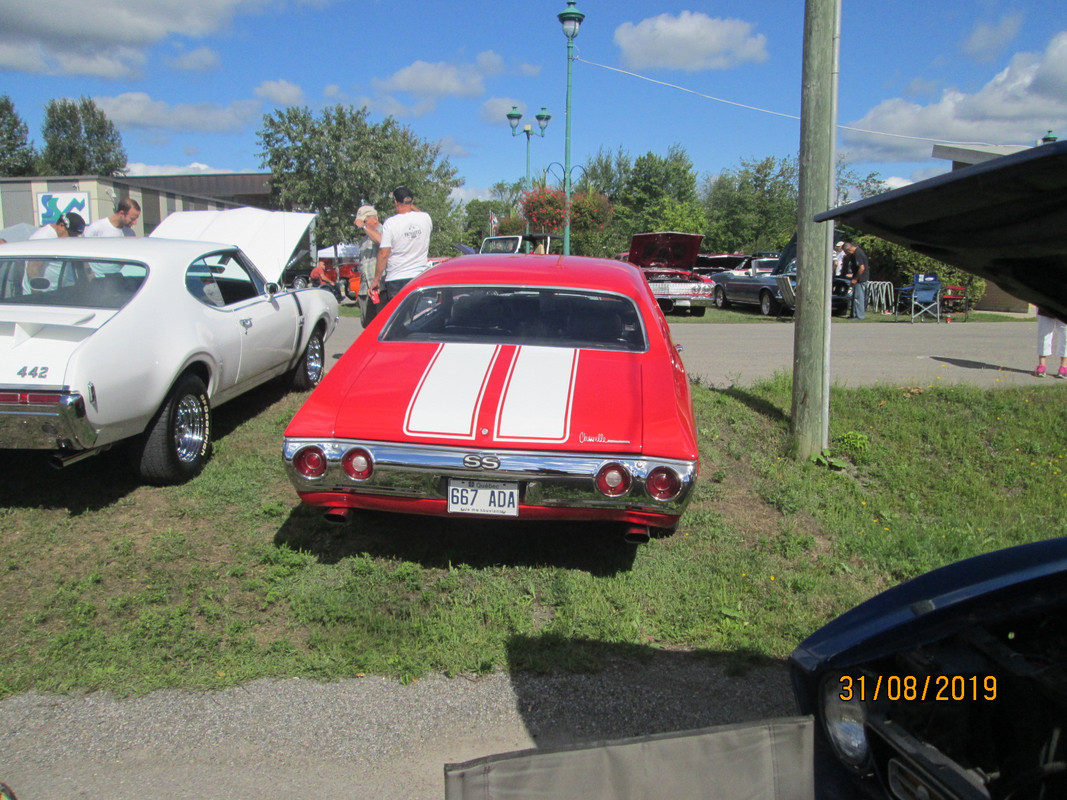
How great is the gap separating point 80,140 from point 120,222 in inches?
2581

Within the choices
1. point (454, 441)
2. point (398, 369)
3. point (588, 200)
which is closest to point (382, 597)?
point (454, 441)

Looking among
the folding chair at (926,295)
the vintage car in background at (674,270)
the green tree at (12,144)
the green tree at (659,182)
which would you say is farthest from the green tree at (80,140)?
the folding chair at (926,295)

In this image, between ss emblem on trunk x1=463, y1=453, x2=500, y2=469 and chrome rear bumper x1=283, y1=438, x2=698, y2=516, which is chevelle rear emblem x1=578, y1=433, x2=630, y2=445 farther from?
ss emblem on trunk x1=463, y1=453, x2=500, y2=469

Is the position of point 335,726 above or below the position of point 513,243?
below

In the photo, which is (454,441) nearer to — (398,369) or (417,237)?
(398,369)

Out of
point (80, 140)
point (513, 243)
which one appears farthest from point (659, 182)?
point (80, 140)

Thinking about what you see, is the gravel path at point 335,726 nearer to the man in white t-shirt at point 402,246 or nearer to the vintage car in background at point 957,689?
the vintage car in background at point 957,689

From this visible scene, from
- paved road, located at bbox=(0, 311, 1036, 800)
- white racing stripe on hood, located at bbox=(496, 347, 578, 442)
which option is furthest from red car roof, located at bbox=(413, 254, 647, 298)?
paved road, located at bbox=(0, 311, 1036, 800)

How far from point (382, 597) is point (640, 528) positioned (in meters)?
1.30

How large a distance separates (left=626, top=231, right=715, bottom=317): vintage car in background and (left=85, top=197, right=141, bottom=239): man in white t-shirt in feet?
37.1

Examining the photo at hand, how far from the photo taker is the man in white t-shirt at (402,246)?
772 centimetres

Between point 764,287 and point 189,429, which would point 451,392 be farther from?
point 764,287

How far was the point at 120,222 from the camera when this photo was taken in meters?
8.38

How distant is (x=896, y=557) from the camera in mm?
4570
